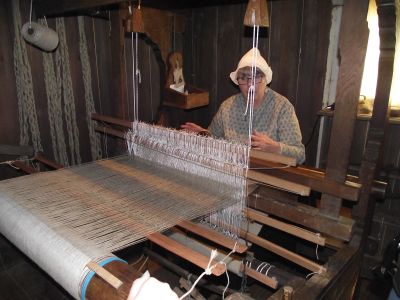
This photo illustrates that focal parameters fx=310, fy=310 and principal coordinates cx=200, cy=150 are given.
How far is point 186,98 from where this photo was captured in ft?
9.46

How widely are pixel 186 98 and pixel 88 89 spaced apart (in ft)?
2.83

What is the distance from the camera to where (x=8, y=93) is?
218 centimetres

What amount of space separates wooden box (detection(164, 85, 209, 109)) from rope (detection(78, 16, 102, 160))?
27.9 inches

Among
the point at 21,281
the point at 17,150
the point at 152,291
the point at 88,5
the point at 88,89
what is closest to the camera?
the point at 152,291

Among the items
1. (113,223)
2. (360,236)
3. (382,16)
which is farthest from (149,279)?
(382,16)

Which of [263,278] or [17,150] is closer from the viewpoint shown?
[263,278]

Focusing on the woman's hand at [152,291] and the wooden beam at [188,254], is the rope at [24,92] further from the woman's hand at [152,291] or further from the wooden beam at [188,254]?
the woman's hand at [152,291]

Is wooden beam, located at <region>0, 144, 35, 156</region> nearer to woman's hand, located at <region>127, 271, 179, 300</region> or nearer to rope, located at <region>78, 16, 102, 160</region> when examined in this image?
rope, located at <region>78, 16, 102, 160</region>

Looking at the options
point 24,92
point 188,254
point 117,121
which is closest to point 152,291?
point 188,254

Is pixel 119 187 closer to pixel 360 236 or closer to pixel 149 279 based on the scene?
pixel 149 279

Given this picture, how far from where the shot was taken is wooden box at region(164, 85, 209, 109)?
2908 mm

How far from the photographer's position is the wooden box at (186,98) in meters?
2.91

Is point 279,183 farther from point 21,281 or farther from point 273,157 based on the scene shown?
point 21,281

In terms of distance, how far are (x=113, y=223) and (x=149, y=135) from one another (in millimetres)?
840
